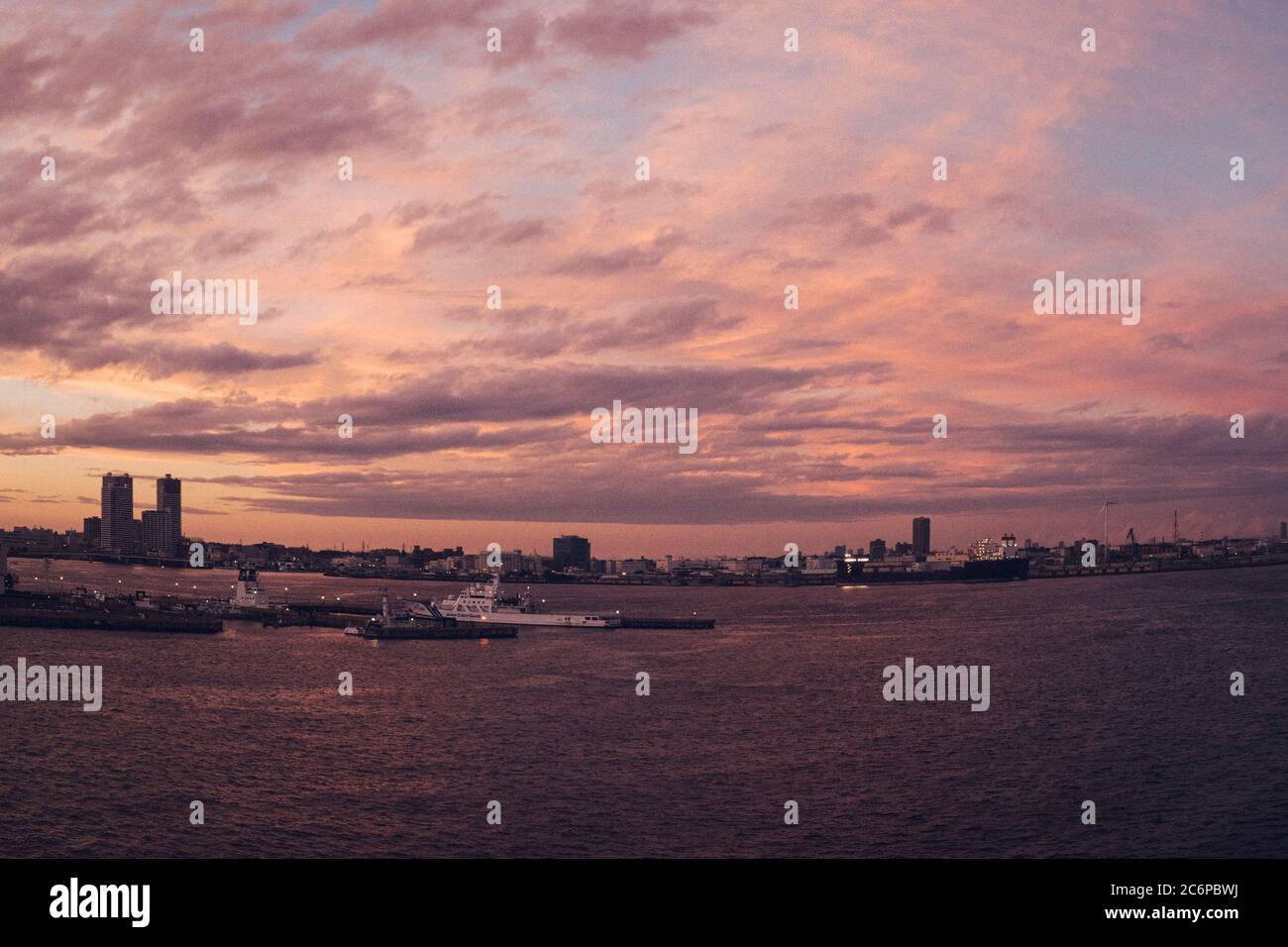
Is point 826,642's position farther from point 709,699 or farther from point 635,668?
point 709,699

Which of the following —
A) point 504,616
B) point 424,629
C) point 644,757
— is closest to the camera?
point 644,757

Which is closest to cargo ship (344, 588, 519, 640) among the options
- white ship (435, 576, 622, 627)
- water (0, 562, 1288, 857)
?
white ship (435, 576, 622, 627)

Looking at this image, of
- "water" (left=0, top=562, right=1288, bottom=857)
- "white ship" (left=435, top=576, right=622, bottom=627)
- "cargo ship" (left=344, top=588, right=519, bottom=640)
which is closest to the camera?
"water" (left=0, top=562, right=1288, bottom=857)

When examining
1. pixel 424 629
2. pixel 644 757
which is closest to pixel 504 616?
pixel 424 629

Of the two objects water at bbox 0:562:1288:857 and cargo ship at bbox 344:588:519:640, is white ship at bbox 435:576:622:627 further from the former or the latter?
water at bbox 0:562:1288:857

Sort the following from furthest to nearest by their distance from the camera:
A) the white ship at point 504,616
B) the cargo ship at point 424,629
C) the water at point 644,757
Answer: the white ship at point 504,616 < the cargo ship at point 424,629 < the water at point 644,757

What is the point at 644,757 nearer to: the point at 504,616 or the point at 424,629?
the point at 424,629

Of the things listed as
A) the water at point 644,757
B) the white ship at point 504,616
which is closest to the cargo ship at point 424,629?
the white ship at point 504,616

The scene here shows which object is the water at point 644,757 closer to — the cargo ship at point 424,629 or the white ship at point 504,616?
the cargo ship at point 424,629
